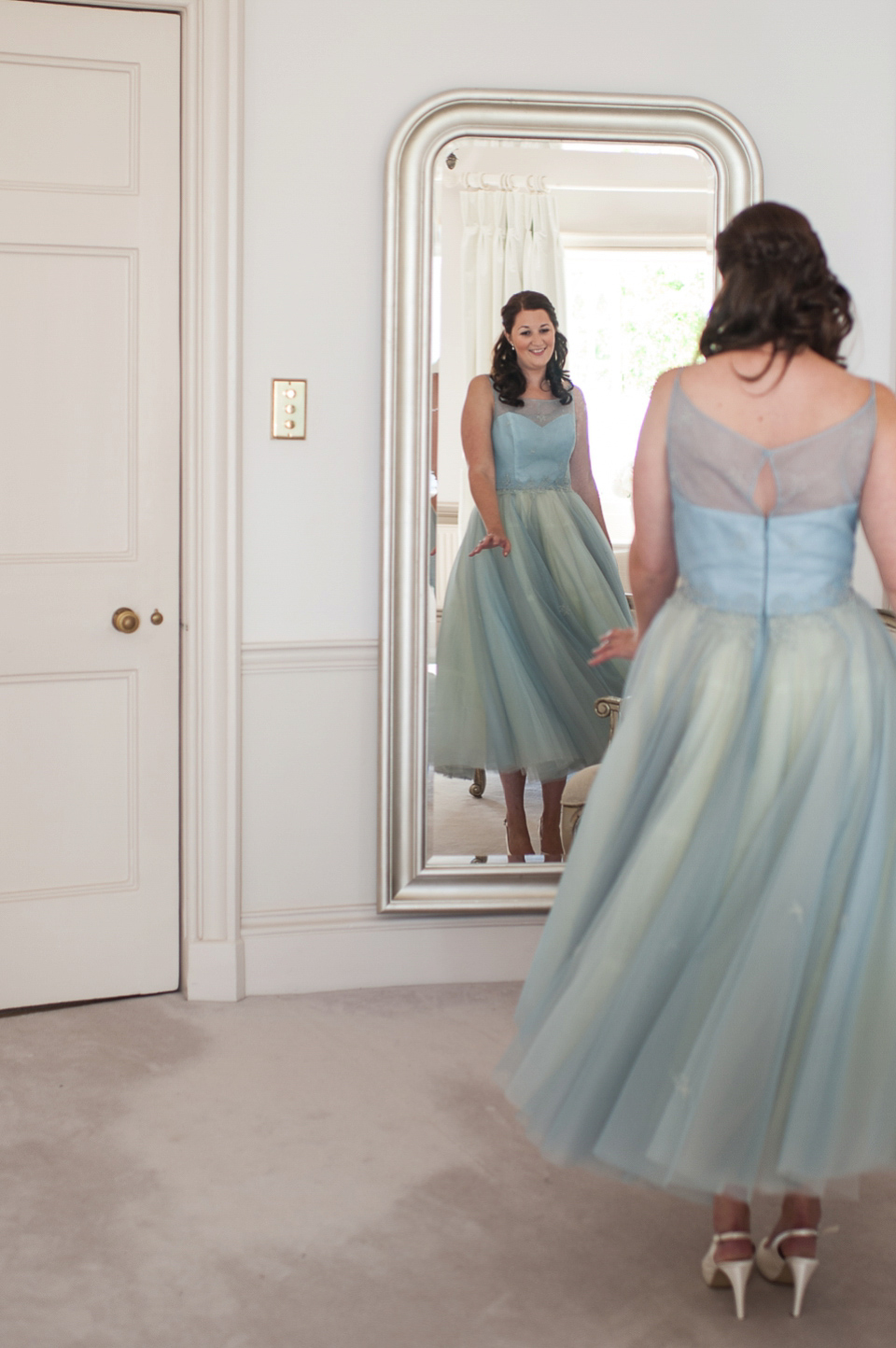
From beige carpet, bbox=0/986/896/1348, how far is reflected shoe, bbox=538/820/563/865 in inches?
18.7

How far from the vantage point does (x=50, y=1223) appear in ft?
6.95

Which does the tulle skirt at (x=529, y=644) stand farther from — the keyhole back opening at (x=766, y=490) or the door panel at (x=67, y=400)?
the keyhole back opening at (x=766, y=490)

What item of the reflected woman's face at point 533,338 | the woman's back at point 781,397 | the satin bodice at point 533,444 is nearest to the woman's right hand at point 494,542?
the satin bodice at point 533,444

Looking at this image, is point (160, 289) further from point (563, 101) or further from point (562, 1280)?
point (562, 1280)

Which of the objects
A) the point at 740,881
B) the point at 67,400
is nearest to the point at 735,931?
the point at 740,881

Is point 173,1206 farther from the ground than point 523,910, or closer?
closer

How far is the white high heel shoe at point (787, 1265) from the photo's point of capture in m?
1.89

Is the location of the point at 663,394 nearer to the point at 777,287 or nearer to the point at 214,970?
the point at 777,287

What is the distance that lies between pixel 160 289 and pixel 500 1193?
204 cm

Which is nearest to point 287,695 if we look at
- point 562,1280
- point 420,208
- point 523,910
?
point 523,910

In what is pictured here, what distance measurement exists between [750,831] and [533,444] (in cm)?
145

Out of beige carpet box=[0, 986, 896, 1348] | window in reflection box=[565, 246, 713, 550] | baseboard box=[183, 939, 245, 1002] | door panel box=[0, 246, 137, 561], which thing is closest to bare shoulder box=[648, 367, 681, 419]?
window in reflection box=[565, 246, 713, 550]

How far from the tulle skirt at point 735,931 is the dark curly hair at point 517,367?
3.98ft

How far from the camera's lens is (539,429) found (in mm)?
2994
